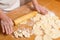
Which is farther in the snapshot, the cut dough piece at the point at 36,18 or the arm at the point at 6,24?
the cut dough piece at the point at 36,18

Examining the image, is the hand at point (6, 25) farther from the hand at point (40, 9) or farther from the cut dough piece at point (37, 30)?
the hand at point (40, 9)

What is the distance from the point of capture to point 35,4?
3.61 ft

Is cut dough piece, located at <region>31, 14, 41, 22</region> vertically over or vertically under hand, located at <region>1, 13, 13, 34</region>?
over

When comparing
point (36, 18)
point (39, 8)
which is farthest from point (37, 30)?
point (39, 8)

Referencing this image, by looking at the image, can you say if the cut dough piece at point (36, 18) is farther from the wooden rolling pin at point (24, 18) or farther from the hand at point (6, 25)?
the hand at point (6, 25)

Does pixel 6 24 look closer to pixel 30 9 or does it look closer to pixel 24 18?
pixel 24 18

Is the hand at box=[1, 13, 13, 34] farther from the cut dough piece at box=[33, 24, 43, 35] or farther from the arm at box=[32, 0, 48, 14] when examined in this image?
the arm at box=[32, 0, 48, 14]

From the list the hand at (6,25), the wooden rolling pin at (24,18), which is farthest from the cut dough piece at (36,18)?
the hand at (6,25)

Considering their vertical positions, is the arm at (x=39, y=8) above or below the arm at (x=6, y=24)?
above

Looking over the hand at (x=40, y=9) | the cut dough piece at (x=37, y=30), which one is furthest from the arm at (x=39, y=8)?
the cut dough piece at (x=37, y=30)

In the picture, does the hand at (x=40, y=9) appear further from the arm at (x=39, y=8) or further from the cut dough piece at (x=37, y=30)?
the cut dough piece at (x=37, y=30)

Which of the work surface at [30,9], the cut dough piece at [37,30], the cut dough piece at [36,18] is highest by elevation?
the work surface at [30,9]

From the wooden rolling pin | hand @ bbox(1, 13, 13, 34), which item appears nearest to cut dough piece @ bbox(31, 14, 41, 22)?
the wooden rolling pin

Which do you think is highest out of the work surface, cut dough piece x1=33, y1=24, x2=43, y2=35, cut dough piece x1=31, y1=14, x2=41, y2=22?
the work surface
